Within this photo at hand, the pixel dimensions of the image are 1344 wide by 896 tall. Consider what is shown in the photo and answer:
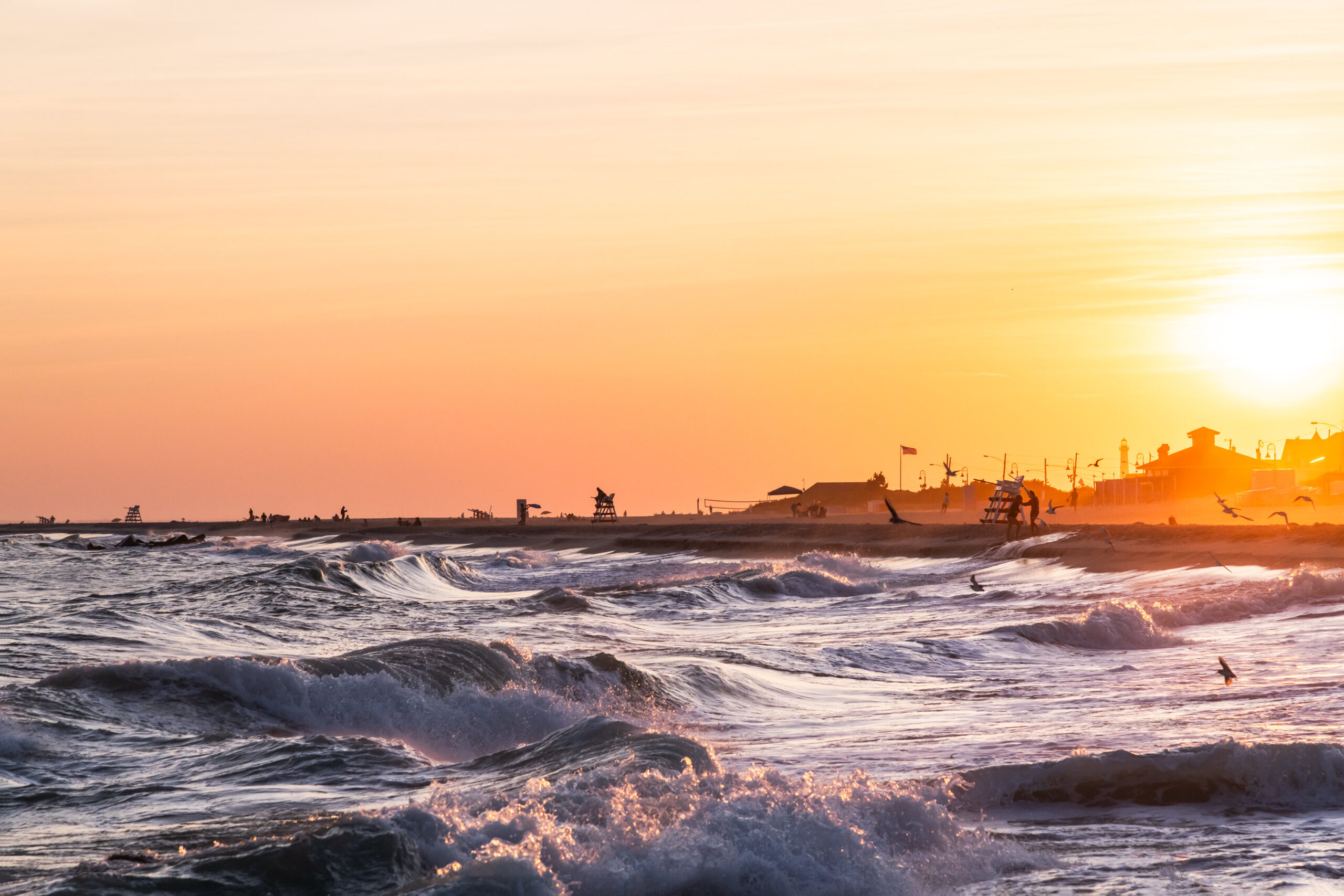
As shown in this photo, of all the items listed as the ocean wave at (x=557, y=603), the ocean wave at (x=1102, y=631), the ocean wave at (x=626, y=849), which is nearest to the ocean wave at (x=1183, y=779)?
the ocean wave at (x=626, y=849)

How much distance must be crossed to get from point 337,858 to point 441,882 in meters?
0.80

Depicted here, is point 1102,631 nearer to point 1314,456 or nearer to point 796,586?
point 796,586

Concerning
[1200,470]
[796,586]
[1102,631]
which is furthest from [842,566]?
[1200,470]

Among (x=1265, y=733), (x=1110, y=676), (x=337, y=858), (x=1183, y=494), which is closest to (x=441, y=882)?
(x=337, y=858)

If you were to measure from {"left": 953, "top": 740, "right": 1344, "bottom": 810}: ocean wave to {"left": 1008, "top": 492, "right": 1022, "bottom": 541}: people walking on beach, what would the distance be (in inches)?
1305

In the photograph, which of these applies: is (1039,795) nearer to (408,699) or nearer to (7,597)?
(408,699)

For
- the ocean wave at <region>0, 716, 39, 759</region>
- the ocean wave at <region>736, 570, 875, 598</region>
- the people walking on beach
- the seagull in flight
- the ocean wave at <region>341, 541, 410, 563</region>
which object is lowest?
the ocean wave at <region>736, 570, 875, 598</region>

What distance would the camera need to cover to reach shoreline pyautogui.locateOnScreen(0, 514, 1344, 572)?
30.9m

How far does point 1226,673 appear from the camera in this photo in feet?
42.3

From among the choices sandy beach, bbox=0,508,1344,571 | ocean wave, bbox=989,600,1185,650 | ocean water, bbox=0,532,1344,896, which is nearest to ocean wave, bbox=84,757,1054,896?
ocean water, bbox=0,532,1344,896

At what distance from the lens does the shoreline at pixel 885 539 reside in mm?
30922

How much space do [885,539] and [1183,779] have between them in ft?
135

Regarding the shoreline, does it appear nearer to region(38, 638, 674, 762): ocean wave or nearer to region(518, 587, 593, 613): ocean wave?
region(518, 587, 593, 613): ocean wave

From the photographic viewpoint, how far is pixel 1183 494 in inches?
3273
